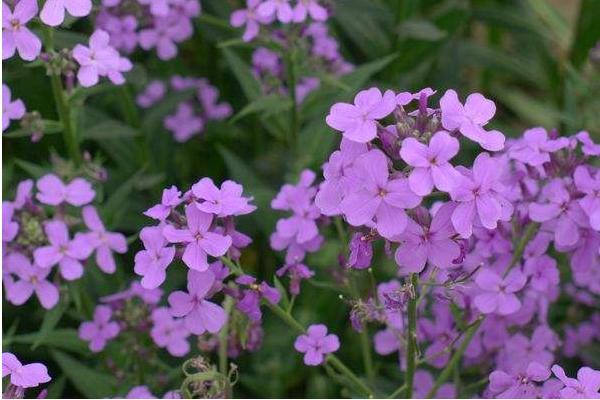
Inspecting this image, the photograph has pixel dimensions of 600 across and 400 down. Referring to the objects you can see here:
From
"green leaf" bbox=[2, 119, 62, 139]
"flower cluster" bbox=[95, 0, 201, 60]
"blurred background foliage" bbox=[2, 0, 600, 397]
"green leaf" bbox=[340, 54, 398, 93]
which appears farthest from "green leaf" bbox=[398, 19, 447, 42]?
"green leaf" bbox=[2, 119, 62, 139]

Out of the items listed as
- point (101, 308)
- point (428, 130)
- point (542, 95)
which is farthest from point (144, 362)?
point (542, 95)

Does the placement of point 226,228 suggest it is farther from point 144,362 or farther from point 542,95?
point 542,95

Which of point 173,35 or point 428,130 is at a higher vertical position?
point 428,130

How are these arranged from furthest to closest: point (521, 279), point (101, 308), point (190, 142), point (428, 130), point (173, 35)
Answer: point (190, 142), point (173, 35), point (101, 308), point (521, 279), point (428, 130)

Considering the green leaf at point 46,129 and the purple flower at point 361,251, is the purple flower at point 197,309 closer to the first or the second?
the purple flower at point 361,251

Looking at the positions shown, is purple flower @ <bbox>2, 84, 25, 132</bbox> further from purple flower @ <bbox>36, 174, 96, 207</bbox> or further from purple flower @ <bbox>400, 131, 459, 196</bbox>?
purple flower @ <bbox>400, 131, 459, 196</bbox>

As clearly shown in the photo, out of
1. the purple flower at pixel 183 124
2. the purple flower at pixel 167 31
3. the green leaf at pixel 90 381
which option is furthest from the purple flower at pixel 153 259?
the purple flower at pixel 183 124

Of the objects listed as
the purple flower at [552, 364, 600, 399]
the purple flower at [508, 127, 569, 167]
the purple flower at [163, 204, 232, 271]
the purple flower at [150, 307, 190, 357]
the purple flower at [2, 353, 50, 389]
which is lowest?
the purple flower at [150, 307, 190, 357]
